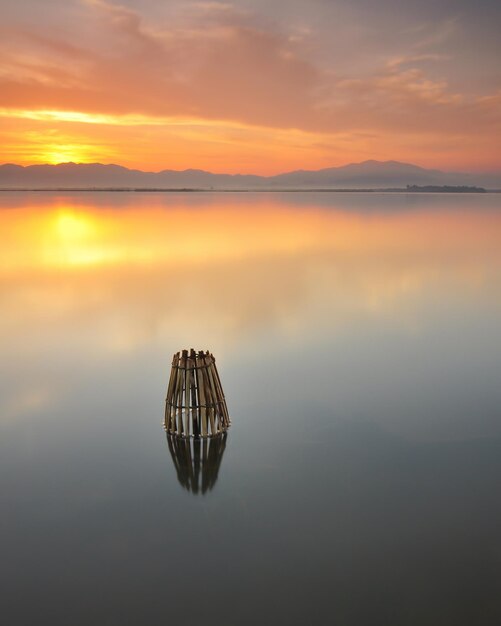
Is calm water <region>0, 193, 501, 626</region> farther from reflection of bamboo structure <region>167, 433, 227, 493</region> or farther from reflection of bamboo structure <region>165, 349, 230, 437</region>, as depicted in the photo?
reflection of bamboo structure <region>165, 349, 230, 437</region>

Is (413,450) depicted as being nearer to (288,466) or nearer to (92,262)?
(288,466)

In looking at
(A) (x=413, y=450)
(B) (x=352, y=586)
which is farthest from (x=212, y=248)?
(B) (x=352, y=586)

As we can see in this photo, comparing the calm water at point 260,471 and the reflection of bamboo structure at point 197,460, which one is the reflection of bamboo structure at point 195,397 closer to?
the reflection of bamboo structure at point 197,460

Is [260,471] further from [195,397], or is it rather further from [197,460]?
[195,397]

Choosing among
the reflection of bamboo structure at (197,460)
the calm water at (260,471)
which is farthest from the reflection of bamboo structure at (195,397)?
the calm water at (260,471)

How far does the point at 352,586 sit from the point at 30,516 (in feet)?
9.50

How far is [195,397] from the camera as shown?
6.29m

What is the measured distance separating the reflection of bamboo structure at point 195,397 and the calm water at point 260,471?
25cm

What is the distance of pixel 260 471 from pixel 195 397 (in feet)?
3.74

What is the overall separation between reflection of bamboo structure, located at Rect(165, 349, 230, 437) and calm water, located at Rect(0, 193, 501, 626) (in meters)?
0.25

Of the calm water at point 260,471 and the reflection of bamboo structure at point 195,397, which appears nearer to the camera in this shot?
the calm water at point 260,471

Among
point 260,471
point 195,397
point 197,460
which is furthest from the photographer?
point 195,397

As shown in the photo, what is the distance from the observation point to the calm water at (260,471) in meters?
4.08

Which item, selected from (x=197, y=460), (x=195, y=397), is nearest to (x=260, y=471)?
(x=197, y=460)
